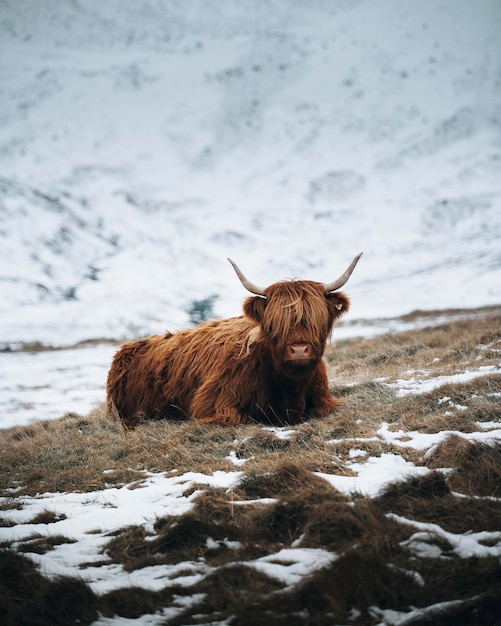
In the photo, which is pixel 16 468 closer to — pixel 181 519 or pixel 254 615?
pixel 181 519

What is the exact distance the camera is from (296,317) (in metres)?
5.07

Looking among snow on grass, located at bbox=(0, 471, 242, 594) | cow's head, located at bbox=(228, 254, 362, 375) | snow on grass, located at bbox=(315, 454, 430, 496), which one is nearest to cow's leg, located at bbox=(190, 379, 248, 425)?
cow's head, located at bbox=(228, 254, 362, 375)

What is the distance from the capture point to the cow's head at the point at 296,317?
498 cm

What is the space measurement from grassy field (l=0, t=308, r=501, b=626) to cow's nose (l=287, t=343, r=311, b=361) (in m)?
0.71

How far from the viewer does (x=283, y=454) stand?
399 cm

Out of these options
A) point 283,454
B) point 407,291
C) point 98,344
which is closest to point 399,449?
point 283,454

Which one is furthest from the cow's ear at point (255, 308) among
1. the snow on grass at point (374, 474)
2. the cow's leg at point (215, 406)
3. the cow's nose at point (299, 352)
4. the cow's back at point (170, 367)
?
the snow on grass at point (374, 474)

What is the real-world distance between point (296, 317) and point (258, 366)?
85cm

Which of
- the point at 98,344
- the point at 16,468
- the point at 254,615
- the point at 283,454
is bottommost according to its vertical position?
the point at 98,344

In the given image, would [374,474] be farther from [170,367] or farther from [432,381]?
[170,367]

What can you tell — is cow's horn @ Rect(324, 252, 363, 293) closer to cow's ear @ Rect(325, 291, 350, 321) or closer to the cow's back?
cow's ear @ Rect(325, 291, 350, 321)

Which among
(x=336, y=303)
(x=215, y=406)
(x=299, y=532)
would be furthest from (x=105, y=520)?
(x=336, y=303)

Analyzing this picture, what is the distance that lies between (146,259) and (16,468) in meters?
87.3

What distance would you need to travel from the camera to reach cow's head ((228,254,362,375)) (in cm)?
498
